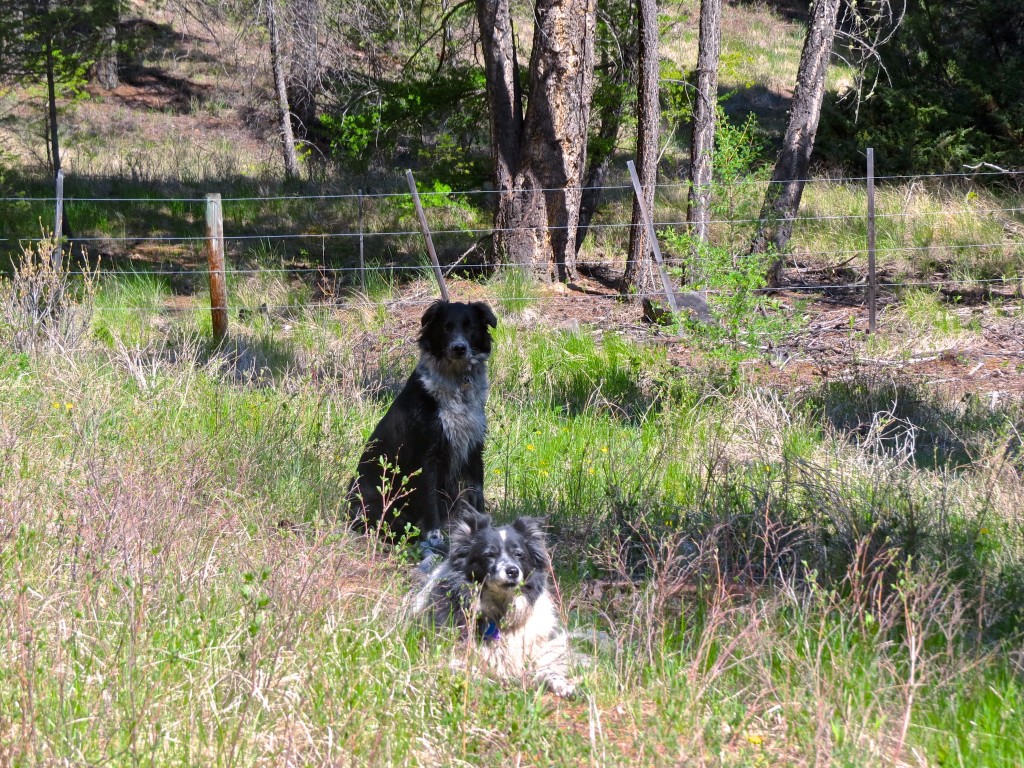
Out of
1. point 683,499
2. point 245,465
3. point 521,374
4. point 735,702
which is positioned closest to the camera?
point 735,702

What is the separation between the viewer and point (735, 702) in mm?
3283

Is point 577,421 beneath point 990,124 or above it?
beneath

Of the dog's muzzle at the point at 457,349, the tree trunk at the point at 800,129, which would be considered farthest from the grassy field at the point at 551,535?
the tree trunk at the point at 800,129

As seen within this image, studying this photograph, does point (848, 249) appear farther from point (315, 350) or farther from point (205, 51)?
point (205, 51)

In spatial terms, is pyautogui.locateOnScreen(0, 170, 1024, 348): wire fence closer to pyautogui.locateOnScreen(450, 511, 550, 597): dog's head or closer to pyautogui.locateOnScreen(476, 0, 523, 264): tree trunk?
pyautogui.locateOnScreen(476, 0, 523, 264): tree trunk

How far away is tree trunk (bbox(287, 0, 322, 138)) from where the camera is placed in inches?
632

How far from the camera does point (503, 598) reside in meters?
3.97

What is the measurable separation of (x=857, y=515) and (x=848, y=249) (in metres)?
9.61

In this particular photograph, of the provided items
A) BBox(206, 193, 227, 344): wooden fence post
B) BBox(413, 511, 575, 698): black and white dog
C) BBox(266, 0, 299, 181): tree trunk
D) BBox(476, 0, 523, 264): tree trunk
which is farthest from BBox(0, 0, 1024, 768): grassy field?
BBox(266, 0, 299, 181): tree trunk

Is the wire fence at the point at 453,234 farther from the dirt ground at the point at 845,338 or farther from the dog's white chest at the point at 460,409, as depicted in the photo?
the dog's white chest at the point at 460,409

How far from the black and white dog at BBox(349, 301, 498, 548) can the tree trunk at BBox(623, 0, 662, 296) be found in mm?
5371

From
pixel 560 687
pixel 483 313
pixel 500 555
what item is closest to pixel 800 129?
pixel 483 313

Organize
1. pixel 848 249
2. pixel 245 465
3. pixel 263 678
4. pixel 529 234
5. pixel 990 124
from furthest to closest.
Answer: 1. pixel 990 124
2. pixel 848 249
3. pixel 529 234
4. pixel 245 465
5. pixel 263 678

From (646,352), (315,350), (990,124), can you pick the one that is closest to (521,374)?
(646,352)
